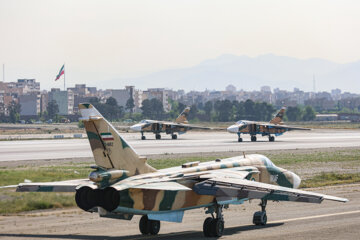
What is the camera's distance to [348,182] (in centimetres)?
3972

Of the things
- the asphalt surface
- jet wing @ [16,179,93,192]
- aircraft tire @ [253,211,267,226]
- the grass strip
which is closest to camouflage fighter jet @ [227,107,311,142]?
the grass strip

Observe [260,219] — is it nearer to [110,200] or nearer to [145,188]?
[145,188]

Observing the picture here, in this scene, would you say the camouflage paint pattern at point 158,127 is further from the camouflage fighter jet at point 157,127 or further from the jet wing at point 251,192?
the jet wing at point 251,192

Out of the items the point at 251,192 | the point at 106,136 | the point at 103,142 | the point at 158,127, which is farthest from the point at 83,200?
the point at 158,127

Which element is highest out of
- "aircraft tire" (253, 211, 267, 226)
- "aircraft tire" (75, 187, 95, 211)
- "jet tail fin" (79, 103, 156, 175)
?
"jet tail fin" (79, 103, 156, 175)

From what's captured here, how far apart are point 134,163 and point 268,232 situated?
529 cm

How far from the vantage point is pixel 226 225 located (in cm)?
2366

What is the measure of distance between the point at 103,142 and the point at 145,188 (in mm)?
2104

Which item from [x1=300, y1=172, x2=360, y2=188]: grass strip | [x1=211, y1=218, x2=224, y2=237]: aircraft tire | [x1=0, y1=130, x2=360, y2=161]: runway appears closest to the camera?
[x1=211, y1=218, x2=224, y2=237]: aircraft tire

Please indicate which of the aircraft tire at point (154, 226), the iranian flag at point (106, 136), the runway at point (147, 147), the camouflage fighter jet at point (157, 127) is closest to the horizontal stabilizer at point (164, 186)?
the iranian flag at point (106, 136)

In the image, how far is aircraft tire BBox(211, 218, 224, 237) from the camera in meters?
20.8

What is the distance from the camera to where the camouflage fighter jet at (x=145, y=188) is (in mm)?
18562

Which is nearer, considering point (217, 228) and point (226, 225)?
point (217, 228)

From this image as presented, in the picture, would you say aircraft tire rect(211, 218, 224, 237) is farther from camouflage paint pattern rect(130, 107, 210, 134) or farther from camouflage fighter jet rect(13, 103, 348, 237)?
camouflage paint pattern rect(130, 107, 210, 134)
